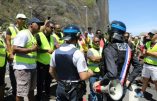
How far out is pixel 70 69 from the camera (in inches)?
231

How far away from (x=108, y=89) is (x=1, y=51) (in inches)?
156

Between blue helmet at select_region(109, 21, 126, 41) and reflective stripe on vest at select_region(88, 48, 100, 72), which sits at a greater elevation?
blue helmet at select_region(109, 21, 126, 41)

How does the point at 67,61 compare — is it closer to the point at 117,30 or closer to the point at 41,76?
the point at 117,30

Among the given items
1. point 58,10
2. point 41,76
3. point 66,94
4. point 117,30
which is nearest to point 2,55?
point 41,76

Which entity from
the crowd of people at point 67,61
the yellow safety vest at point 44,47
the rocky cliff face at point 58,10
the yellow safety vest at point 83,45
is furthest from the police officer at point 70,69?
the rocky cliff face at point 58,10

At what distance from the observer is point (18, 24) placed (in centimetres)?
890

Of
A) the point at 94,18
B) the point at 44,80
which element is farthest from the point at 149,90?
the point at 94,18

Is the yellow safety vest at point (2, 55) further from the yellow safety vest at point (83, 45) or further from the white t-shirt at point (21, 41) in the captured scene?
the yellow safety vest at point (83, 45)

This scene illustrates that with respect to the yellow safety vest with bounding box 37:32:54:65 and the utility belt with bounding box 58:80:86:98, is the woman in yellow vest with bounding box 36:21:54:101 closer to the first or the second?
the yellow safety vest with bounding box 37:32:54:65

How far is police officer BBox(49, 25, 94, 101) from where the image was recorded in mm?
5797

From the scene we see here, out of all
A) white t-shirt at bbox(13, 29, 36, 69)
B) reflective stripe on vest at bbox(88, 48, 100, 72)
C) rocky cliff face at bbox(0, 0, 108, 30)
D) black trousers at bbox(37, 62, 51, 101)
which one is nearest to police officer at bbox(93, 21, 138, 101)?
white t-shirt at bbox(13, 29, 36, 69)

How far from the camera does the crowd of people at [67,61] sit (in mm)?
5762

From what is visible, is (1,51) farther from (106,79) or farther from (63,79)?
(106,79)

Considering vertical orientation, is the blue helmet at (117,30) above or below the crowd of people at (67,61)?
above
